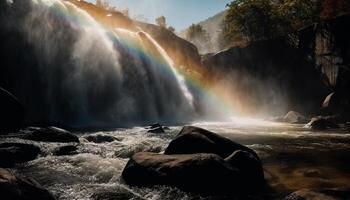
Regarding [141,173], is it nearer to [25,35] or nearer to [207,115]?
[25,35]

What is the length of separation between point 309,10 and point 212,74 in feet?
91.6

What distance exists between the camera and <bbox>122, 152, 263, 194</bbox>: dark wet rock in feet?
37.1

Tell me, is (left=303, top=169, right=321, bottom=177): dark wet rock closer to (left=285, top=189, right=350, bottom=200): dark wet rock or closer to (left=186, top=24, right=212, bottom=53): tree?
(left=285, top=189, right=350, bottom=200): dark wet rock

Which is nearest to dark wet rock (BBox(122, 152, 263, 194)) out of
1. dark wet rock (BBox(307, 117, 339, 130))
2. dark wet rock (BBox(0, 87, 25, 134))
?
dark wet rock (BBox(0, 87, 25, 134))

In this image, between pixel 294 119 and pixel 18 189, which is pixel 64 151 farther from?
pixel 294 119

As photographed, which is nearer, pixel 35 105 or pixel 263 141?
pixel 263 141

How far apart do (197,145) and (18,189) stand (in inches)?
291

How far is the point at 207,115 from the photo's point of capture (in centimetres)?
5206

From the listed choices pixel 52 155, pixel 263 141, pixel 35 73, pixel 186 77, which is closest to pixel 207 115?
pixel 186 77

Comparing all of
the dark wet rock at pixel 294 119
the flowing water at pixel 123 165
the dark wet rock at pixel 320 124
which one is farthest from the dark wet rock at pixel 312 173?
the dark wet rock at pixel 294 119

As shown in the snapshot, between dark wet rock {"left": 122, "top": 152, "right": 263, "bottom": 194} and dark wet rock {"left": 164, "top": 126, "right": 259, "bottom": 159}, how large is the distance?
172cm

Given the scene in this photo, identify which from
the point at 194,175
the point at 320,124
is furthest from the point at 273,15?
the point at 194,175

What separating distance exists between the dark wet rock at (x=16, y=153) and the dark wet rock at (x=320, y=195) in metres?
9.84

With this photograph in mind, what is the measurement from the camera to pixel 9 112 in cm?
2225
